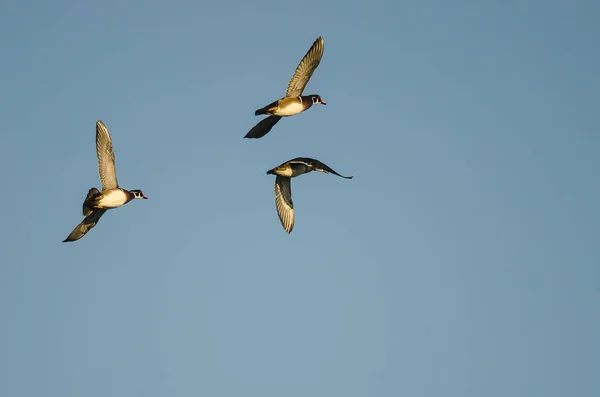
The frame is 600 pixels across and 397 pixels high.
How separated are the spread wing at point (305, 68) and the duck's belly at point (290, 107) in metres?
0.56

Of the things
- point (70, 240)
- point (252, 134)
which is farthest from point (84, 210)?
point (252, 134)

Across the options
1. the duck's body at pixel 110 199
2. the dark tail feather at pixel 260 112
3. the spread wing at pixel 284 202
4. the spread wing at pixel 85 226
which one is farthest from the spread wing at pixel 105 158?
the spread wing at pixel 284 202

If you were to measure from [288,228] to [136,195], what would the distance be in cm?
895

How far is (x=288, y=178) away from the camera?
93250mm

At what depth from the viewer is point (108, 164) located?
285 feet

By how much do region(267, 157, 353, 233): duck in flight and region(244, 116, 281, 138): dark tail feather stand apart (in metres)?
2.00

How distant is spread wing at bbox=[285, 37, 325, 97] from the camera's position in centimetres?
8688

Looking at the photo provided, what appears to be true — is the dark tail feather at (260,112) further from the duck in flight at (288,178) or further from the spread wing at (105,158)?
the spread wing at (105,158)

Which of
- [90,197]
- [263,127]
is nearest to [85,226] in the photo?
[90,197]

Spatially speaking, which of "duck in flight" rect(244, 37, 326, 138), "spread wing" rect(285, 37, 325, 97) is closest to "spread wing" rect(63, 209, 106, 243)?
"duck in flight" rect(244, 37, 326, 138)

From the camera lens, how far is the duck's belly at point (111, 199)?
86.8 m

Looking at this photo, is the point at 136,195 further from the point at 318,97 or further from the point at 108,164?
the point at 318,97

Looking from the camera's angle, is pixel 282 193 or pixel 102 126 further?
pixel 282 193

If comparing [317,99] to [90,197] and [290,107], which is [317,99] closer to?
[290,107]
